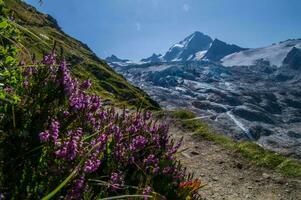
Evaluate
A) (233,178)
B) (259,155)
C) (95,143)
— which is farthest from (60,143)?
(259,155)

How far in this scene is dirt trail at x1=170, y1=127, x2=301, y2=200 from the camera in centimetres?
1117

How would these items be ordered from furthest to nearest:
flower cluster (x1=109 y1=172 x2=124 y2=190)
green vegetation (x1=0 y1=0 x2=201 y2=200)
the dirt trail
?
the dirt trail → flower cluster (x1=109 y1=172 x2=124 y2=190) → green vegetation (x1=0 y1=0 x2=201 y2=200)

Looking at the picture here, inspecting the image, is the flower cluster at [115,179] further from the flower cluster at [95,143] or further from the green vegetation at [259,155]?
the green vegetation at [259,155]

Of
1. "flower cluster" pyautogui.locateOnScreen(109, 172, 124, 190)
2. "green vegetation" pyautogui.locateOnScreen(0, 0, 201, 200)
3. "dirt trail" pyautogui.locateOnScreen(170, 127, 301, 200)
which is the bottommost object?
"dirt trail" pyautogui.locateOnScreen(170, 127, 301, 200)

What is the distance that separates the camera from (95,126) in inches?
251

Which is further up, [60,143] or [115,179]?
[60,143]

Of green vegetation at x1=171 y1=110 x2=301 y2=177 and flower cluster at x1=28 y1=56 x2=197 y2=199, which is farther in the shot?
green vegetation at x1=171 y1=110 x2=301 y2=177

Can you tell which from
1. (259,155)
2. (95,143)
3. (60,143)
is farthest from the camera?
(259,155)

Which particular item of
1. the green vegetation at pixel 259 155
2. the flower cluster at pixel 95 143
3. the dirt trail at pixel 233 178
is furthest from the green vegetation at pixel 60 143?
the green vegetation at pixel 259 155

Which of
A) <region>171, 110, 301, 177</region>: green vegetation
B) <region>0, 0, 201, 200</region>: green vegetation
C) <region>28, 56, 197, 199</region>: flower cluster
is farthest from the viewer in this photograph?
<region>171, 110, 301, 177</region>: green vegetation

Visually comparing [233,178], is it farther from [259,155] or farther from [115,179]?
[115,179]

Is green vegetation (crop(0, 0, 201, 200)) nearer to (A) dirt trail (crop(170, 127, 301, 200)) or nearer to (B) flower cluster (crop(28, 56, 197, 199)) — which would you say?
(B) flower cluster (crop(28, 56, 197, 199))

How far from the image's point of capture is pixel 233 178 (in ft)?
41.5

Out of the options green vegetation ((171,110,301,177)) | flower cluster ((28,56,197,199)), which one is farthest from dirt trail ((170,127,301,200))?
flower cluster ((28,56,197,199))
